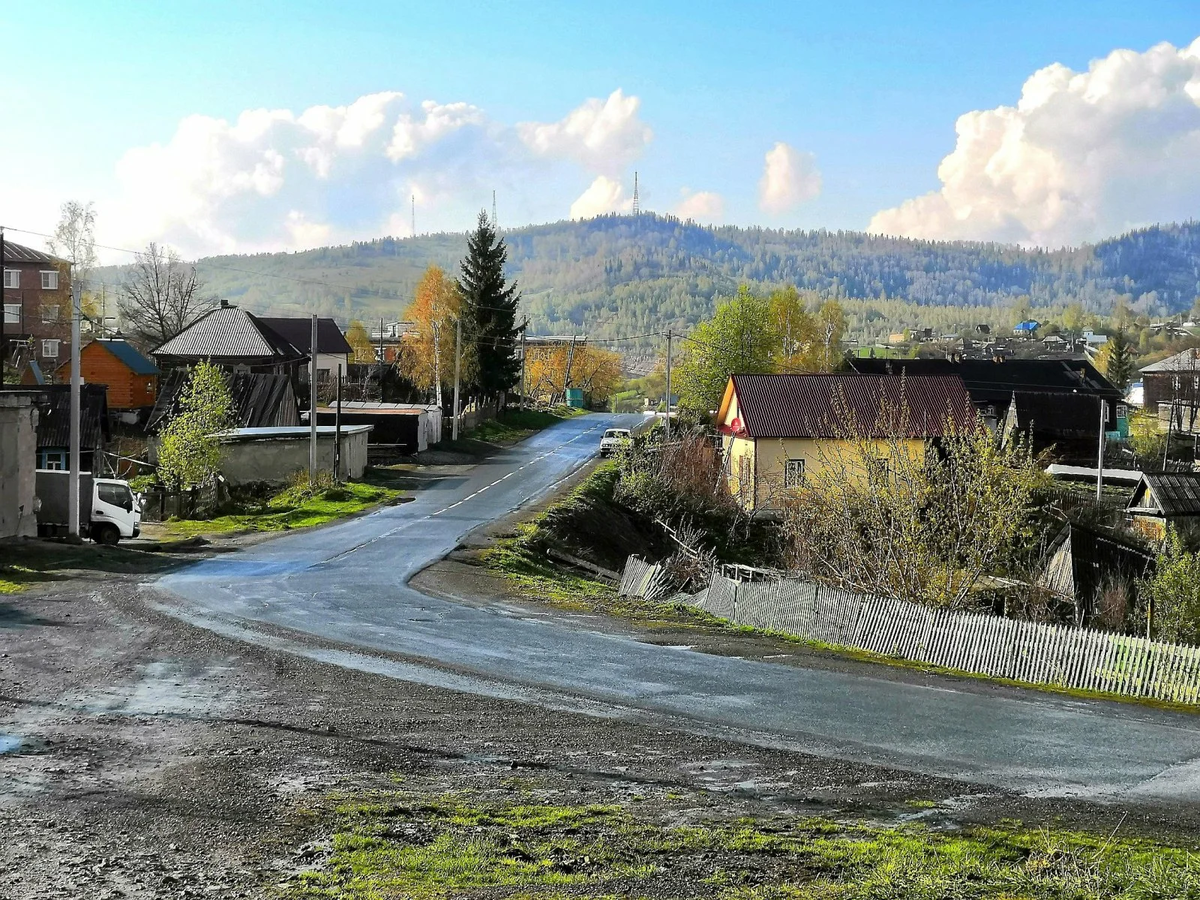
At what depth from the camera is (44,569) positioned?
2598cm

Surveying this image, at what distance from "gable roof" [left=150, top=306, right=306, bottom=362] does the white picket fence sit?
50.4 m

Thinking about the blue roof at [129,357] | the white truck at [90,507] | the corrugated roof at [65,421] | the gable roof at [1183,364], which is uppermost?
the gable roof at [1183,364]

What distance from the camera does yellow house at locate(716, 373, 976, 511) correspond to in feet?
164

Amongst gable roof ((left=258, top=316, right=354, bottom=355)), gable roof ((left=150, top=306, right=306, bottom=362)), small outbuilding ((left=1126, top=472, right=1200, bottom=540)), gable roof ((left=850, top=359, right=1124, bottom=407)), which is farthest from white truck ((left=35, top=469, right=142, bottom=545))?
gable roof ((left=850, top=359, right=1124, bottom=407))

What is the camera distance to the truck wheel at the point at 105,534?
32.5m

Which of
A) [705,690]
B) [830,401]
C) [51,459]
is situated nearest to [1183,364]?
[830,401]

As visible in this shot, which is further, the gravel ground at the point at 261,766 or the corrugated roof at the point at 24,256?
the corrugated roof at the point at 24,256

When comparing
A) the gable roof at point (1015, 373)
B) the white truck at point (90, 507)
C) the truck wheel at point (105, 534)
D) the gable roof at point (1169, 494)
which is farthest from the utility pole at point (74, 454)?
the gable roof at point (1015, 373)

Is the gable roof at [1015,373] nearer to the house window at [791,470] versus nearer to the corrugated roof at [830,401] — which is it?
the corrugated roof at [830,401]

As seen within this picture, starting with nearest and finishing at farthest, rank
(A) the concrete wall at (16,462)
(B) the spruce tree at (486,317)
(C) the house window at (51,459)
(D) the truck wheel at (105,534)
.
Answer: (A) the concrete wall at (16,462) → (D) the truck wheel at (105,534) → (C) the house window at (51,459) → (B) the spruce tree at (486,317)

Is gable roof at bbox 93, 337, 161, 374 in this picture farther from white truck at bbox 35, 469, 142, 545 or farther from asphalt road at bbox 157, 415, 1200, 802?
asphalt road at bbox 157, 415, 1200, 802

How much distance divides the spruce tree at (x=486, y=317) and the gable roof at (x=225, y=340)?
38.2ft

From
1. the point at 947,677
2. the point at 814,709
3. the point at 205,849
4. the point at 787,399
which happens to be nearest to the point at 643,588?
the point at 947,677

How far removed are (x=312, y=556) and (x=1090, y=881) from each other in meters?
23.4
